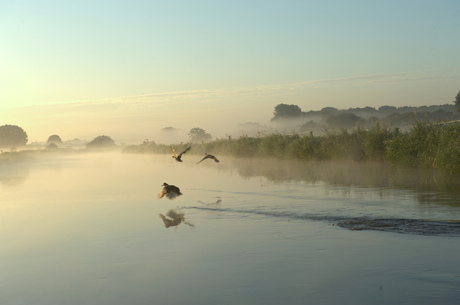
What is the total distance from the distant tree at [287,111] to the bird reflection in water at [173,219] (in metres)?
143

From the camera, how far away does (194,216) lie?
14289 mm

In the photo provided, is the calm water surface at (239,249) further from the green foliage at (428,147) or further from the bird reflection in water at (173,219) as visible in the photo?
the green foliage at (428,147)

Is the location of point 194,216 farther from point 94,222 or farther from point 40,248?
point 40,248

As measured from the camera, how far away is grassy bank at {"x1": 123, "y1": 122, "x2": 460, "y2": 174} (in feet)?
71.5

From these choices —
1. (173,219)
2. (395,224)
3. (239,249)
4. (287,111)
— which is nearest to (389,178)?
(395,224)

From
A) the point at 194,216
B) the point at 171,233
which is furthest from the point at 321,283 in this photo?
the point at 194,216

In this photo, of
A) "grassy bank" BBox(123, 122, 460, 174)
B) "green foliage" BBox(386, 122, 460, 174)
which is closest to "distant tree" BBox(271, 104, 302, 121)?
"grassy bank" BBox(123, 122, 460, 174)

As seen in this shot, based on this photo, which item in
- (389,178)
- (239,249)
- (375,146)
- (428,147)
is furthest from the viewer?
(375,146)

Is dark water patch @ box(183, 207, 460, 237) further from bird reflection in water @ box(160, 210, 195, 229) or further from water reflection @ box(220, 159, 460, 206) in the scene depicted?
water reflection @ box(220, 159, 460, 206)

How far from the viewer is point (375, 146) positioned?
29016mm

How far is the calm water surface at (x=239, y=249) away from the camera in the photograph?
7.13 m

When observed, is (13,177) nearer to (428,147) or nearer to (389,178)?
(389,178)

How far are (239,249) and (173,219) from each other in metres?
4.34

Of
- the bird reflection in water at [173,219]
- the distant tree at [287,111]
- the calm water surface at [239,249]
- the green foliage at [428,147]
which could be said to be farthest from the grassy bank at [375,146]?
the distant tree at [287,111]
